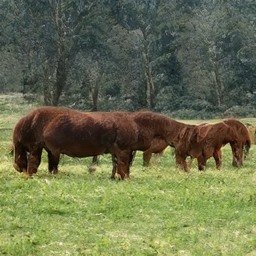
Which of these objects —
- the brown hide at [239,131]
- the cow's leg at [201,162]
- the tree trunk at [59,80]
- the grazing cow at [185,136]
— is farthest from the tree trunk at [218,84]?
the cow's leg at [201,162]

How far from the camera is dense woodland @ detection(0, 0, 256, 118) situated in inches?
2019

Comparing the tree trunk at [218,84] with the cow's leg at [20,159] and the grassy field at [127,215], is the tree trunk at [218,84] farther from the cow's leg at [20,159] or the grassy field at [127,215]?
the cow's leg at [20,159]

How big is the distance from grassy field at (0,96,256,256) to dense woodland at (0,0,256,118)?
35035 mm

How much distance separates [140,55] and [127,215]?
47.5m

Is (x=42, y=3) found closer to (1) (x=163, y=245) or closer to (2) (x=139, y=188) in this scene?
(2) (x=139, y=188)

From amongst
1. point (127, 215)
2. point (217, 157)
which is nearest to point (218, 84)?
point (217, 157)

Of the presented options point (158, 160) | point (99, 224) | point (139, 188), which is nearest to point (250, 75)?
point (158, 160)

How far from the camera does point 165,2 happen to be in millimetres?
60312

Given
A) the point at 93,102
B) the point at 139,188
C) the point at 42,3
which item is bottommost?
the point at 93,102

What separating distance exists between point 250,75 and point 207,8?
50.6 feet

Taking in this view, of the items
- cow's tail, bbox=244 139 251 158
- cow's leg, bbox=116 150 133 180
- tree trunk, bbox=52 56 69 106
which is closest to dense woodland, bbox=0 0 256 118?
tree trunk, bbox=52 56 69 106

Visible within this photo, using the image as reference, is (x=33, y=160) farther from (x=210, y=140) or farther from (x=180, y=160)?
(x=210, y=140)

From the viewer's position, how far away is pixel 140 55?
58.6 m

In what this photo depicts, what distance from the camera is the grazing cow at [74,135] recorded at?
16688mm
